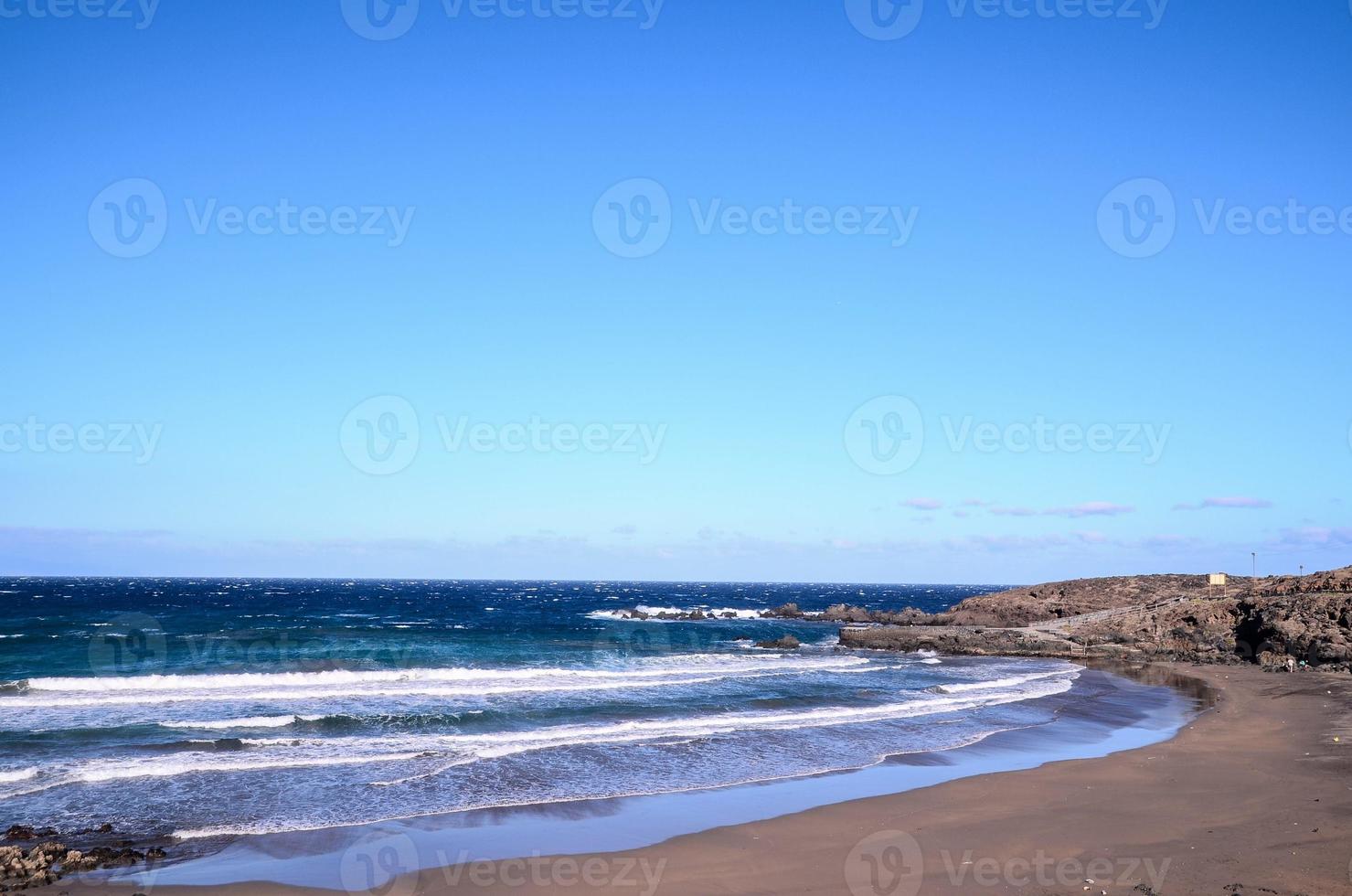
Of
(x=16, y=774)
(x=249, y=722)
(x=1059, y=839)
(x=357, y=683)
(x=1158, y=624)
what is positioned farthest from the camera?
(x=1158, y=624)

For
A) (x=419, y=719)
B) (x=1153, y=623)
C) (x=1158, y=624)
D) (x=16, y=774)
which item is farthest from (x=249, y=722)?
(x=1153, y=623)

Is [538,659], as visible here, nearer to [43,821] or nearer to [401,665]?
[401,665]

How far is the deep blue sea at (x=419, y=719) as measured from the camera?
55.2ft

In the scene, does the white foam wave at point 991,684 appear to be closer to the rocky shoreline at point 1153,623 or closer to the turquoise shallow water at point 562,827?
the rocky shoreline at point 1153,623

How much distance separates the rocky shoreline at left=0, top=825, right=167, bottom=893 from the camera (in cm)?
1200

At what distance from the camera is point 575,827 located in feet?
49.5

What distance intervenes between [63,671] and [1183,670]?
154 feet

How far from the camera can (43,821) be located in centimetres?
1464

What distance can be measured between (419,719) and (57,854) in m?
13.1

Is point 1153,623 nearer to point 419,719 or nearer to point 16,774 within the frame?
Answer: point 419,719

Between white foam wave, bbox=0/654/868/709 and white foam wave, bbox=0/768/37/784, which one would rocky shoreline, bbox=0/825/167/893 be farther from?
white foam wave, bbox=0/654/868/709

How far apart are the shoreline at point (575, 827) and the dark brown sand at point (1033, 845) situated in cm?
33

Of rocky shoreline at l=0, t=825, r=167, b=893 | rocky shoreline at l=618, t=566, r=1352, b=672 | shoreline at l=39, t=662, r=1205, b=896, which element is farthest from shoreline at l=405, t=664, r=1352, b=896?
rocky shoreline at l=618, t=566, r=1352, b=672

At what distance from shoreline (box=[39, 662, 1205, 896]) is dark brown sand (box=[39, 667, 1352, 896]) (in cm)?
33
